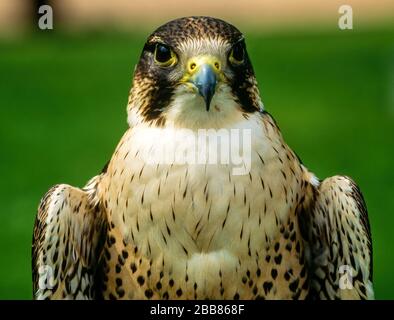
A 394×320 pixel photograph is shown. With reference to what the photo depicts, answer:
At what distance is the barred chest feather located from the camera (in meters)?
5.27

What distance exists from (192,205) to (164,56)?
0.70m

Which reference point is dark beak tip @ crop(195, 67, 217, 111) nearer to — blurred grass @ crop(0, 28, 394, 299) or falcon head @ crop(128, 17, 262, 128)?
falcon head @ crop(128, 17, 262, 128)

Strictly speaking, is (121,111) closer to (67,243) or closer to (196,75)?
(67,243)

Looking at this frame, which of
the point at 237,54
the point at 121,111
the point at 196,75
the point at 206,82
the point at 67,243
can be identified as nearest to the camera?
the point at 206,82

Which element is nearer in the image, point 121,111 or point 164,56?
point 164,56

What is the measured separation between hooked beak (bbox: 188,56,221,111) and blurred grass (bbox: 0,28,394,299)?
182 inches

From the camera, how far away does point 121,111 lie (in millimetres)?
17562

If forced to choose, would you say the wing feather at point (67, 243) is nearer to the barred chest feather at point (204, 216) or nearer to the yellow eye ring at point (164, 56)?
the barred chest feather at point (204, 216)

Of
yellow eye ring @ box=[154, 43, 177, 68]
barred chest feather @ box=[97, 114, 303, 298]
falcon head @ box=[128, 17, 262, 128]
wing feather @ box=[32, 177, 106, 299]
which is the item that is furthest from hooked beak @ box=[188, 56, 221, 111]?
wing feather @ box=[32, 177, 106, 299]

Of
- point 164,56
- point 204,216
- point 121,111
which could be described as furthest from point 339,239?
point 121,111

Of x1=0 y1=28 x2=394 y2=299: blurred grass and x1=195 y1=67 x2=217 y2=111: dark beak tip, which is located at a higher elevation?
x1=195 y1=67 x2=217 y2=111: dark beak tip

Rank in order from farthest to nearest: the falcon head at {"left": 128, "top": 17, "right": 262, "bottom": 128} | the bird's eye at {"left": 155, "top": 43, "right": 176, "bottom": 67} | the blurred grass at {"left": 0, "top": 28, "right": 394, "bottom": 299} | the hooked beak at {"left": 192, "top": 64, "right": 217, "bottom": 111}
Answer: the blurred grass at {"left": 0, "top": 28, "right": 394, "bottom": 299}
the bird's eye at {"left": 155, "top": 43, "right": 176, "bottom": 67}
the falcon head at {"left": 128, "top": 17, "right": 262, "bottom": 128}
the hooked beak at {"left": 192, "top": 64, "right": 217, "bottom": 111}
